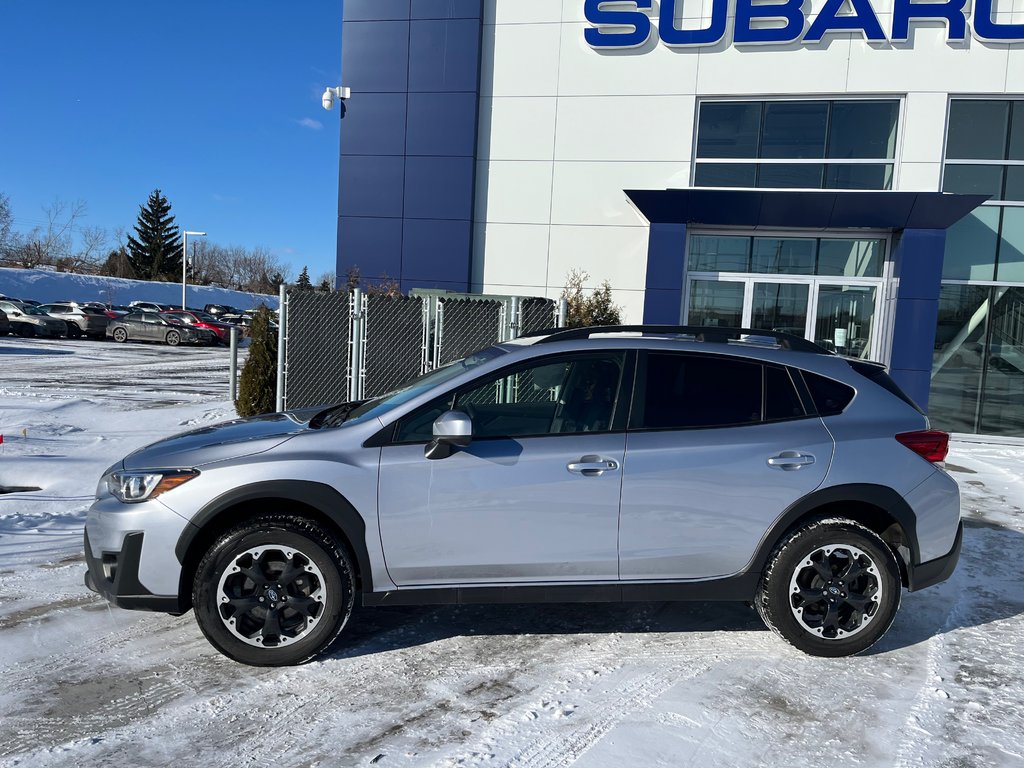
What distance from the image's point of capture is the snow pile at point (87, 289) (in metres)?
51.6

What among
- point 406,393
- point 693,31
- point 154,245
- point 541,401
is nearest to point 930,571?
point 541,401

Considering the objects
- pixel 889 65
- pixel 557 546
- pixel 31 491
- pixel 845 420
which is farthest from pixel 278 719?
pixel 889 65

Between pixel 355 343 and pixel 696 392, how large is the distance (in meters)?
7.02

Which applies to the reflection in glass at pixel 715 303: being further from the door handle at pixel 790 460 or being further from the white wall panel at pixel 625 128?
the door handle at pixel 790 460

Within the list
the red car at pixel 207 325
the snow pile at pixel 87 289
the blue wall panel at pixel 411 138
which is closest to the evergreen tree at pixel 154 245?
the snow pile at pixel 87 289

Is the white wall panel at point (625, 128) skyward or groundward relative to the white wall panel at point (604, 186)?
skyward

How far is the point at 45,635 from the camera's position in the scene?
156 inches

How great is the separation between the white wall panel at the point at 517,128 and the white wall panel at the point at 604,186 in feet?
1.97

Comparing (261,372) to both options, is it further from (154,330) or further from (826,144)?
(154,330)

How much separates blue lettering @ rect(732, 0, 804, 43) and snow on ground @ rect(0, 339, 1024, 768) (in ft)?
33.6

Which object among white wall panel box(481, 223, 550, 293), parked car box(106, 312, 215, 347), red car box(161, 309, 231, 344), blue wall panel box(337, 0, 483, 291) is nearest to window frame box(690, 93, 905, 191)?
white wall panel box(481, 223, 550, 293)

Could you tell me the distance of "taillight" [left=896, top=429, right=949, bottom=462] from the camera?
3973 millimetres

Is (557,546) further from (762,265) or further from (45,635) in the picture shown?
(762,265)

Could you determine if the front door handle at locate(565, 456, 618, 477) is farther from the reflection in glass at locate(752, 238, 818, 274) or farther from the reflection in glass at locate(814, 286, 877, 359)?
the reflection in glass at locate(814, 286, 877, 359)
